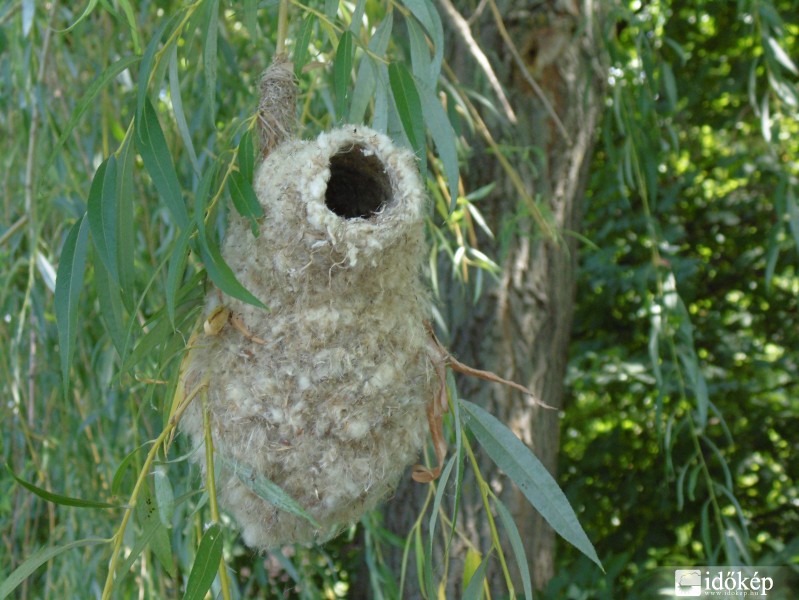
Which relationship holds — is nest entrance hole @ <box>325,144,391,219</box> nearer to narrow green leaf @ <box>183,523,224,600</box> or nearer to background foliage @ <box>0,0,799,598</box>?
background foliage @ <box>0,0,799,598</box>

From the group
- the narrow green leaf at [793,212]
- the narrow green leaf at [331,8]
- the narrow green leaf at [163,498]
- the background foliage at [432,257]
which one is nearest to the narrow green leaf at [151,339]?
the background foliage at [432,257]

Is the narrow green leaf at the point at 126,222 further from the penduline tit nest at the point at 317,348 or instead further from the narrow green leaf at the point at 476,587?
the narrow green leaf at the point at 476,587

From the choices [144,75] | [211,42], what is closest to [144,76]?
[144,75]

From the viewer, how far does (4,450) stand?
4.96 feet

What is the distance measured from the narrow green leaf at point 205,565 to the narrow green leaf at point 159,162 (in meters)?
0.27

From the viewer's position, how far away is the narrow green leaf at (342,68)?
0.95m

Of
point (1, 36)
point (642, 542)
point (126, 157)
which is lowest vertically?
point (642, 542)

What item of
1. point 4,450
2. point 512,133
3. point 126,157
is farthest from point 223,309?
point 512,133

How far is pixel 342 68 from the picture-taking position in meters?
0.96

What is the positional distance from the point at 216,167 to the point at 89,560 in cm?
78

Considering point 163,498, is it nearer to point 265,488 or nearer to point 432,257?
point 265,488

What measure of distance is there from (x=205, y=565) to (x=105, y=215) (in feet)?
1.03

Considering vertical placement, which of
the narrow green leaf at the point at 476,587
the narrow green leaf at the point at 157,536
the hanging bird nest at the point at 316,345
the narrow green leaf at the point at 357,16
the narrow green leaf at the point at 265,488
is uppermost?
the narrow green leaf at the point at 357,16

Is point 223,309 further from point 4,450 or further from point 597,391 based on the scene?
point 597,391
